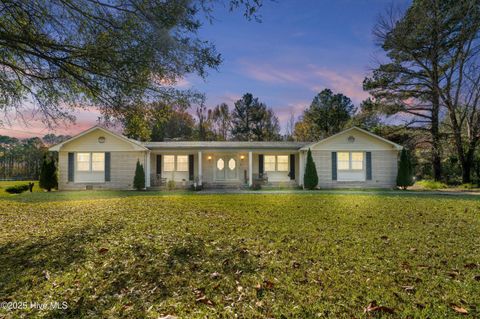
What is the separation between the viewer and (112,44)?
221 inches

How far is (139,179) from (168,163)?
272 cm

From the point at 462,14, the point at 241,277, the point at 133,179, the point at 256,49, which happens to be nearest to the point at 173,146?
the point at 133,179

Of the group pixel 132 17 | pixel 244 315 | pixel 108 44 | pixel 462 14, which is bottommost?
pixel 244 315

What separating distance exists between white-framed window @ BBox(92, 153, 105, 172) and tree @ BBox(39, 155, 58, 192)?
2286mm

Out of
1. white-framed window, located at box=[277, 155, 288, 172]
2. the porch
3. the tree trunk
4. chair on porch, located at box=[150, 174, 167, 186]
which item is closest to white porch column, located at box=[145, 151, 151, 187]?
the porch

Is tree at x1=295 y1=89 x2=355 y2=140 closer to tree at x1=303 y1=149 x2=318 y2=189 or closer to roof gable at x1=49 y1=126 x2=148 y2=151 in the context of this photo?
tree at x1=303 y1=149 x2=318 y2=189

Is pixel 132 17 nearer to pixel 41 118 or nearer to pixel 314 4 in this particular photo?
pixel 41 118

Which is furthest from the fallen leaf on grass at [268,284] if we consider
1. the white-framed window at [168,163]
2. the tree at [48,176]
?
the tree at [48,176]

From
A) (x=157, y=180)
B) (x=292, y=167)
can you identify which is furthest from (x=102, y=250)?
(x=292, y=167)

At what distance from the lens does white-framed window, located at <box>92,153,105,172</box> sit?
18281 mm

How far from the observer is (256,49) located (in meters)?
11.1

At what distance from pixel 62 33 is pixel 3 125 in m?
3.37

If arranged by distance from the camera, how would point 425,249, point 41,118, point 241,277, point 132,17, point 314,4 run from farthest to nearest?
1. point 314,4
2. point 41,118
3. point 132,17
4. point 425,249
5. point 241,277

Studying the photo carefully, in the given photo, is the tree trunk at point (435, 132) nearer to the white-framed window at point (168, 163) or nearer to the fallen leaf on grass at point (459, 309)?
the white-framed window at point (168, 163)
